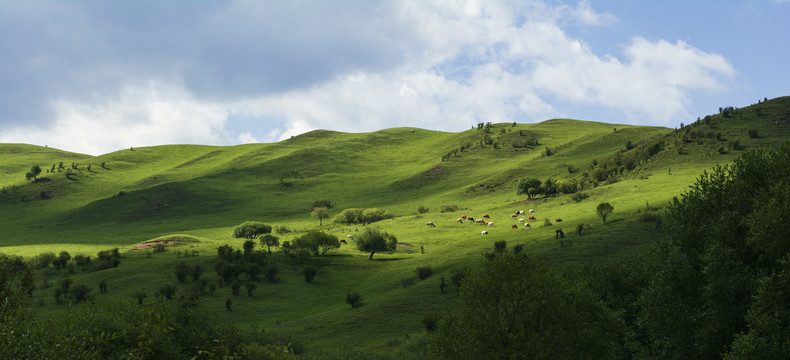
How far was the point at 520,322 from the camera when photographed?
26.7 m

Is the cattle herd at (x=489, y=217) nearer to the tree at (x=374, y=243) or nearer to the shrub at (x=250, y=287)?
the tree at (x=374, y=243)

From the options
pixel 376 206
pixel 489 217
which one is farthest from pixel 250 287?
pixel 376 206

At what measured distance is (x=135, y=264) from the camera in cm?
7344

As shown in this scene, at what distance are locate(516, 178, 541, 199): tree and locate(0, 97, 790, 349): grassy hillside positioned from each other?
302cm

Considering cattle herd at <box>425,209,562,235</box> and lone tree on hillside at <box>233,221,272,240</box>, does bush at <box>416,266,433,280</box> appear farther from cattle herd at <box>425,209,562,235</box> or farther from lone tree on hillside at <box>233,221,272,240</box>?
lone tree on hillside at <box>233,221,272,240</box>

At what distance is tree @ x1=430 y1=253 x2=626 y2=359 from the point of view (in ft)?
84.4

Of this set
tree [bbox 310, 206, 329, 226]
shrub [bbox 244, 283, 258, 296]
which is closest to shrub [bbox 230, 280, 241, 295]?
shrub [bbox 244, 283, 258, 296]

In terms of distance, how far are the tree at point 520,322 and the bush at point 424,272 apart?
3195cm

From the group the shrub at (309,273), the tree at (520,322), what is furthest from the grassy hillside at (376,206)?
the tree at (520,322)

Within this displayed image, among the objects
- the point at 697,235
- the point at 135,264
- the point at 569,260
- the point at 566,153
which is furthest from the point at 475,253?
the point at 566,153

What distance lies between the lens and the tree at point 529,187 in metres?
116

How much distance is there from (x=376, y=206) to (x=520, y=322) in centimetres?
11324

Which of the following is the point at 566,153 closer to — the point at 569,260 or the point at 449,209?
the point at 449,209

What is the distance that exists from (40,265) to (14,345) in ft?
265
